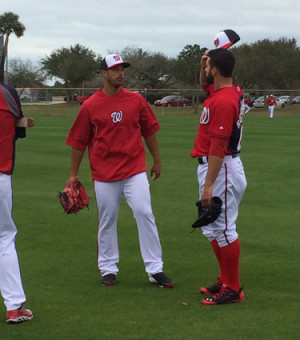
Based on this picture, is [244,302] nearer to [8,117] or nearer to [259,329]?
[259,329]

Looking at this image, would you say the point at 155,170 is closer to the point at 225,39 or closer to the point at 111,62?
the point at 111,62

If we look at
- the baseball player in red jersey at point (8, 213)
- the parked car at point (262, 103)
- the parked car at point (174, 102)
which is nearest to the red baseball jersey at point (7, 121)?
the baseball player in red jersey at point (8, 213)

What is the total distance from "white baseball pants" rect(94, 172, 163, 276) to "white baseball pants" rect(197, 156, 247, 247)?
0.81m

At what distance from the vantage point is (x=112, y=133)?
643 centimetres

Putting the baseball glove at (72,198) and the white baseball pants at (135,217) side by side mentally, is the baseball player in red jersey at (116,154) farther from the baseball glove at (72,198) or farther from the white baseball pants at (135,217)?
the baseball glove at (72,198)

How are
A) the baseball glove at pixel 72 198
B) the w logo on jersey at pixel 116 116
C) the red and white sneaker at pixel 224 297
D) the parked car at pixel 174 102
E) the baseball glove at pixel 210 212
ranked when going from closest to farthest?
1. the baseball glove at pixel 210 212
2. the red and white sneaker at pixel 224 297
3. the w logo on jersey at pixel 116 116
4. the baseball glove at pixel 72 198
5. the parked car at pixel 174 102

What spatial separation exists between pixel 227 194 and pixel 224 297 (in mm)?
867

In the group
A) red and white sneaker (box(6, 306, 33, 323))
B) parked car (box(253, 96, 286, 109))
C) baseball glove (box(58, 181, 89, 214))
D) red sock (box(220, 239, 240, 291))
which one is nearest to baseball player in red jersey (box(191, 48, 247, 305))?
red sock (box(220, 239, 240, 291))

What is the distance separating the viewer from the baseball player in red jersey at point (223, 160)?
18.0 feet

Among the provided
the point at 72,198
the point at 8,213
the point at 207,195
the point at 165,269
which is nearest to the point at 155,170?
the point at 72,198

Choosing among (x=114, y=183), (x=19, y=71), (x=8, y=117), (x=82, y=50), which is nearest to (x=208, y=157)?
(x=114, y=183)

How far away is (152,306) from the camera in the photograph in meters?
5.81

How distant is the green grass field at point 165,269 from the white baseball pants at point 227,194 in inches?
23.9

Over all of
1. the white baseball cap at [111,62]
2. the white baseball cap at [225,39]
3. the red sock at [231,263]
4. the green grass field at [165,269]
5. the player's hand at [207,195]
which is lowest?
the green grass field at [165,269]
